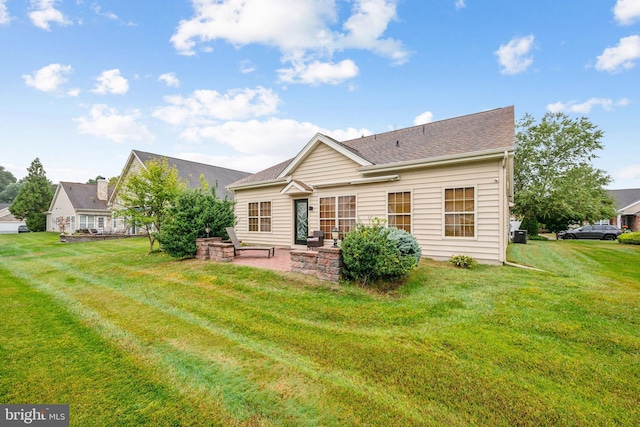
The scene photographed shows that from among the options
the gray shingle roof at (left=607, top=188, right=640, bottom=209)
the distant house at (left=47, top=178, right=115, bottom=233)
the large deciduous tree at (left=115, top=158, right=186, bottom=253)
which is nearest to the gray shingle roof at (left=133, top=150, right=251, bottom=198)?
the distant house at (left=47, top=178, right=115, bottom=233)

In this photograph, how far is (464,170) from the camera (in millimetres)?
8125

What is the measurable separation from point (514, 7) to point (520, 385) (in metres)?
13.2

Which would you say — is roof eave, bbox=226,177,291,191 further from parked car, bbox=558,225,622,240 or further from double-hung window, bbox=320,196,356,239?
parked car, bbox=558,225,622,240

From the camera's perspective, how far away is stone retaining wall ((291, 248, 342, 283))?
602 cm

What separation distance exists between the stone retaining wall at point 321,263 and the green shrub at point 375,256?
0.64 feet

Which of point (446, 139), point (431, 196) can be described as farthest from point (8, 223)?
point (446, 139)

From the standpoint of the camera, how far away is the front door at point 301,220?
11.5 meters

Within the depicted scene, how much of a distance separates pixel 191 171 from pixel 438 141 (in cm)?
2222

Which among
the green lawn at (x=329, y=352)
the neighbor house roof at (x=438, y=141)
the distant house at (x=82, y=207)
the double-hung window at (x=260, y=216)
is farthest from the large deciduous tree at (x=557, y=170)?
the distant house at (x=82, y=207)

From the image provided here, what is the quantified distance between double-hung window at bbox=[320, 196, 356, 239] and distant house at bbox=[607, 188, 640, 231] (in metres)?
34.2

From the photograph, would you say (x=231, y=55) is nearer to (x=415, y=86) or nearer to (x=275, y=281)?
(x=415, y=86)

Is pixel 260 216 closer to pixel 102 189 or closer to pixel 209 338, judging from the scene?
pixel 209 338

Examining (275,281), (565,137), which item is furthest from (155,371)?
(565,137)

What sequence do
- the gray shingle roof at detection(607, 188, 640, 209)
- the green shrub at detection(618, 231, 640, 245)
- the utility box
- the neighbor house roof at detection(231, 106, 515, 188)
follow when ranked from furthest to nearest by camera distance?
the gray shingle roof at detection(607, 188, 640, 209) < the utility box < the green shrub at detection(618, 231, 640, 245) < the neighbor house roof at detection(231, 106, 515, 188)
